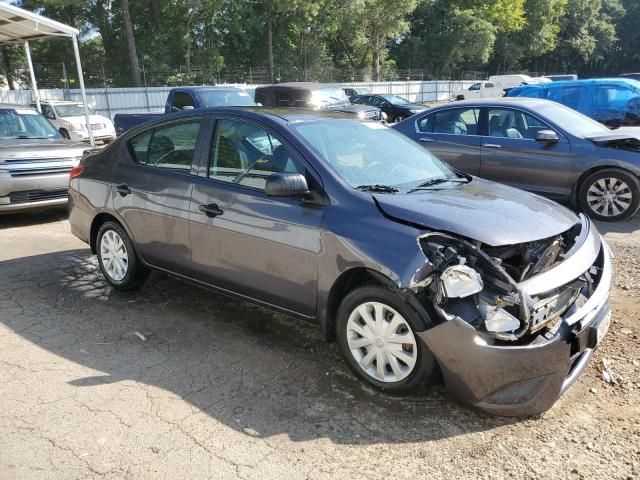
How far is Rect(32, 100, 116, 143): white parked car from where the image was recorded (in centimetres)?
1617

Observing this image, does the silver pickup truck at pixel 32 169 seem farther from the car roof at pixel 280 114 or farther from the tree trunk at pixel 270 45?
the tree trunk at pixel 270 45

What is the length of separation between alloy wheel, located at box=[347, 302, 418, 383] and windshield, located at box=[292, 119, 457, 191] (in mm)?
877

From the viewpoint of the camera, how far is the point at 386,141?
4262mm

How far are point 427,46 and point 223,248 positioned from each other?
2106 inches

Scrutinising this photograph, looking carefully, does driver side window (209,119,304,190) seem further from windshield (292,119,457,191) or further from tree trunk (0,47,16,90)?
tree trunk (0,47,16,90)

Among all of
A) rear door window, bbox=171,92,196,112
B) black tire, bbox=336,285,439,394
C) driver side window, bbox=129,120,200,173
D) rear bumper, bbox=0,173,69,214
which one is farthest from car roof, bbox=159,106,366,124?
rear door window, bbox=171,92,196,112

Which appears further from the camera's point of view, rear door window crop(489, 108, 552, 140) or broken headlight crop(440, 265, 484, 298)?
rear door window crop(489, 108, 552, 140)

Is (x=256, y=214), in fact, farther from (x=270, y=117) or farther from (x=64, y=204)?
(x=64, y=204)

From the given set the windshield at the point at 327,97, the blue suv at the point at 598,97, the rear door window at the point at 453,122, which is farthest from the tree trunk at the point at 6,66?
the rear door window at the point at 453,122

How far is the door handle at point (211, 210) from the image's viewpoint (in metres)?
3.94

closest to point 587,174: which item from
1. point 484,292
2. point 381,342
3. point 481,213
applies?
point 481,213

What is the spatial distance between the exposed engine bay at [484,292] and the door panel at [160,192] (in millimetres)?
2090

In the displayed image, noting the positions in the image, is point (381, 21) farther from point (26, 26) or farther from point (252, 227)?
point (252, 227)

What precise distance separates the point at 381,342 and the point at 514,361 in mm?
746
